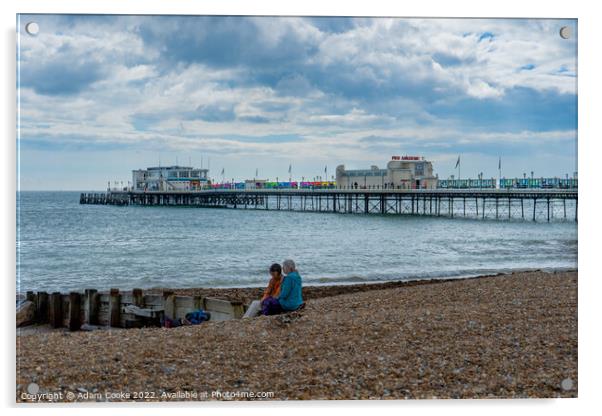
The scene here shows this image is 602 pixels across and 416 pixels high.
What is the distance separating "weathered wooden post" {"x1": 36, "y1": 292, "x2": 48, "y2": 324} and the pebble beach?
3.04m

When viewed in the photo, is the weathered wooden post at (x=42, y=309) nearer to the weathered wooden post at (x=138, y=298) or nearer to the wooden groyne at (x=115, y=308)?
the wooden groyne at (x=115, y=308)

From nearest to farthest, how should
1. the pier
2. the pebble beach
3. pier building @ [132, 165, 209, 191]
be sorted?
the pebble beach
the pier
pier building @ [132, 165, 209, 191]

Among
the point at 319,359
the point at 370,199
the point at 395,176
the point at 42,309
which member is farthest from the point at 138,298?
the point at 370,199

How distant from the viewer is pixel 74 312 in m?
8.00

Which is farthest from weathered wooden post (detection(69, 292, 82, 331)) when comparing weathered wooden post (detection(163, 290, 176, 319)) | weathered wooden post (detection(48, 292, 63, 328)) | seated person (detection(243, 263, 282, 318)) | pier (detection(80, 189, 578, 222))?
pier (detection(80, 189, 578, 222))

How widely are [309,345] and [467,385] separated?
1.20 meters

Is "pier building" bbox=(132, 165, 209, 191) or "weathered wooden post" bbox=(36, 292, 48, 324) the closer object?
"weathered wooden post" bbox=(36, 292, 48, 324)

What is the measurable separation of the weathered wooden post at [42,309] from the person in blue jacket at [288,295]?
364cm

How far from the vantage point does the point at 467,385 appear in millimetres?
4359

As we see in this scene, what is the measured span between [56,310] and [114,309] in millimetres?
939

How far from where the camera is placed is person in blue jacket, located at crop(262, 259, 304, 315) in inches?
233

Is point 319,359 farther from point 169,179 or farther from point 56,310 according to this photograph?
point 169,179

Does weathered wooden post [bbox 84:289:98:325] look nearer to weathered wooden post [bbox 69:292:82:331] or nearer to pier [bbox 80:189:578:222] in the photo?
weathered wooden post [bbox 69:292:82:331]

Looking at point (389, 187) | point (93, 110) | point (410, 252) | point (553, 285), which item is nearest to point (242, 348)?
point (93, 110)
